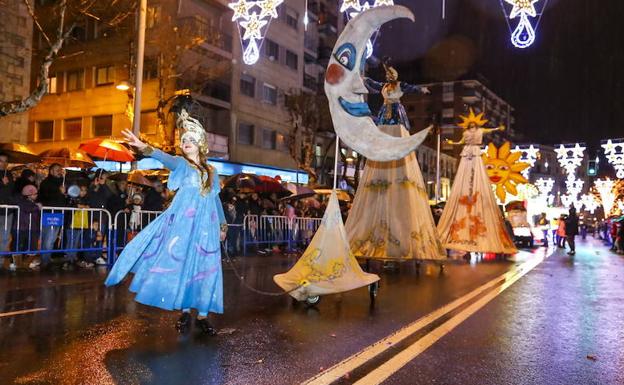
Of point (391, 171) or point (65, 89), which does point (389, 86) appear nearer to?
point (391, 171)

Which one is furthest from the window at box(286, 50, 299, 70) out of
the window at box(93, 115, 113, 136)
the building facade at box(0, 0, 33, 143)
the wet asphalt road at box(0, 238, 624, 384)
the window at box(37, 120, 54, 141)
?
the wet asphalt road at box(0, 238, 624, 384)

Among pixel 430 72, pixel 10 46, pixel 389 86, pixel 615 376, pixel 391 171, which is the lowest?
A: pixel 615 376

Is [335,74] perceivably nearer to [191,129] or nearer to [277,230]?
[191,129]

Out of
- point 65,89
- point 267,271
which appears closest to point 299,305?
point 267,271

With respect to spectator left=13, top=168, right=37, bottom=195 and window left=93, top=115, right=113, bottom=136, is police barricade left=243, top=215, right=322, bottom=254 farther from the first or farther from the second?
window left=93, top=115, right=113, bottom=136

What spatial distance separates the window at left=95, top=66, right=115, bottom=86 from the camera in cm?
3095

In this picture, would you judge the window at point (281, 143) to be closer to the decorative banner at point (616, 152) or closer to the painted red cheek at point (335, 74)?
the decorative banner at point (616, 152)

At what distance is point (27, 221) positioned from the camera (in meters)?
10.1

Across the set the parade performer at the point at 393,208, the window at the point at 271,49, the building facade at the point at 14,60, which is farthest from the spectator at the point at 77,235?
the window at the point at 271,49

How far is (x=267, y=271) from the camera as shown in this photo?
38.4 ft

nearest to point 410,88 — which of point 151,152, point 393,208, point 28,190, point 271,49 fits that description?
point 393,208

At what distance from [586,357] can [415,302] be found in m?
2.94

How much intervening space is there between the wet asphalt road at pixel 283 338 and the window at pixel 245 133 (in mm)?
25055

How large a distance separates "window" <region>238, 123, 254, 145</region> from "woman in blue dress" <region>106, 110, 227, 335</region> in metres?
28.4
